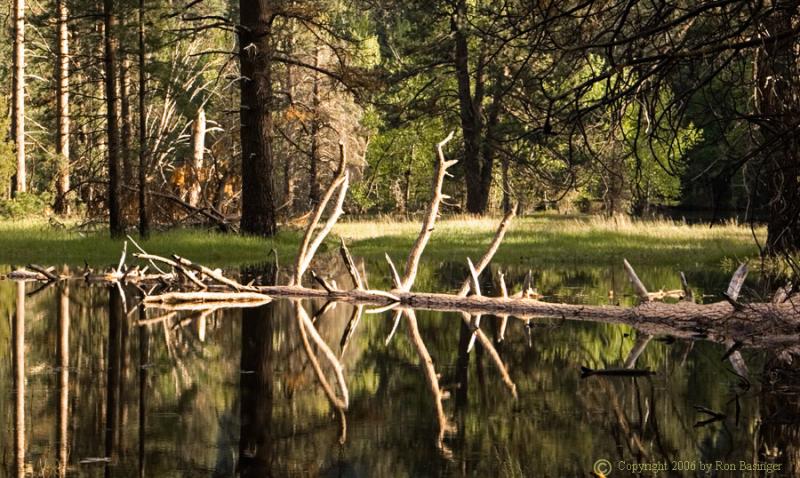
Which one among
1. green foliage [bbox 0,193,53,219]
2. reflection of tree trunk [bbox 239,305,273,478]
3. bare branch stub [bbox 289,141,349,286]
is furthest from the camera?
green foliage [bbox 0,193,53,219]

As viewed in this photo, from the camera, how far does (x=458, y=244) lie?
107 feet

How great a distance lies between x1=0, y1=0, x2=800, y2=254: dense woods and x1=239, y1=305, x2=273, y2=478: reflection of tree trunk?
2792 mm

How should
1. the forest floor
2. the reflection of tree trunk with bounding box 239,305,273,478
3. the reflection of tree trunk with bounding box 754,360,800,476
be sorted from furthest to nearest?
the forest floor
the reflection of tree trunk with bounding box 754,360,800,476
the reflection of tree trunk with bounding box 239,305,273,478

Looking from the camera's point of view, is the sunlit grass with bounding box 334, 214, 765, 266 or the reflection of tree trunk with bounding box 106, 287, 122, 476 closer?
the reflection of tree trunk with bounding box 106, 287, 122, 476

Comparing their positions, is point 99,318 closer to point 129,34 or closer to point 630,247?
point 129,34

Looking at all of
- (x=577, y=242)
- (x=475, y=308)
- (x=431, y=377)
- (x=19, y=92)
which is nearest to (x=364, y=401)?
(x=431, y=377)

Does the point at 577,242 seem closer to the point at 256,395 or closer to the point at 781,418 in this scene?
the point at 256,395

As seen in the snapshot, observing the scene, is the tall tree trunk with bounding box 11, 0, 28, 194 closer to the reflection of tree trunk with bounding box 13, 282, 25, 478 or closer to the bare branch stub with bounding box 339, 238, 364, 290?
the reflection of tree trunk with bounding box 13, 282, 25, 478

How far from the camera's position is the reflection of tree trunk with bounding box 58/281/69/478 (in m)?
7.96

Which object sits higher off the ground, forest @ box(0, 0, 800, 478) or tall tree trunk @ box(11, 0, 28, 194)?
tall tree trunk @ box(11, 0, 28, 194)

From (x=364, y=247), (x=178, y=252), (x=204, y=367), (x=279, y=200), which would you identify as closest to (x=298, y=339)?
(x=204, y=367)

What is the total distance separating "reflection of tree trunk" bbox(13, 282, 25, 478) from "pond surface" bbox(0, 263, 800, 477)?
26 millimetres

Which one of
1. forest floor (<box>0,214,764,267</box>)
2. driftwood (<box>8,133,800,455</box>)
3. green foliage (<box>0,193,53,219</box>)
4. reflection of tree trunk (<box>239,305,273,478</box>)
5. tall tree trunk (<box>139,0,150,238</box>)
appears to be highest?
tall tree trunk (<box>139,0,150,238</box>)

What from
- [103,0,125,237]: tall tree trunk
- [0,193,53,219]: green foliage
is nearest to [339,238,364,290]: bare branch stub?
[103,0,125,237]: tall tree trunk
